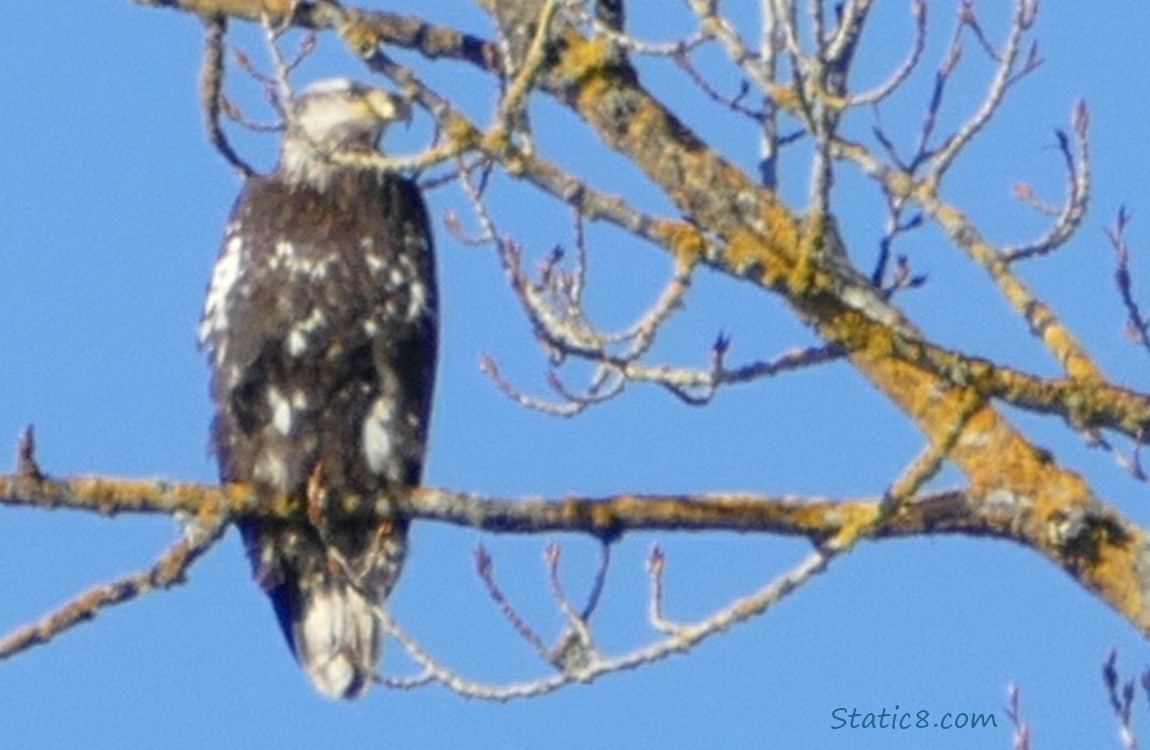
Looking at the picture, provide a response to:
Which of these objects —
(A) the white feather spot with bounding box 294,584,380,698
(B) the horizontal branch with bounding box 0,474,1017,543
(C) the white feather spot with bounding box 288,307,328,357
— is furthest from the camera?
(A) the white feather spot with bounding box 294,584,380,698

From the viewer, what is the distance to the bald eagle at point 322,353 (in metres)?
5.89

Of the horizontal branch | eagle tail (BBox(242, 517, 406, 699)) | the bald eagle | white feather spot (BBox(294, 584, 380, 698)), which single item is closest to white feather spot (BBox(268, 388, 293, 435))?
the bald eagle

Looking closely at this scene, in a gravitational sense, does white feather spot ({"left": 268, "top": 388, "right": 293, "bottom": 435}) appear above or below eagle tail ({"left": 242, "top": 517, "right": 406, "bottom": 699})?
above

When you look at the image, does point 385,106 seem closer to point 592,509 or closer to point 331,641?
point 331,641

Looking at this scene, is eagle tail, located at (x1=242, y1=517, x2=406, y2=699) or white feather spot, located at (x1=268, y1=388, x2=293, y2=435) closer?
white feather spot, located at (x1=268, y1=388, x2=293, y2=435)

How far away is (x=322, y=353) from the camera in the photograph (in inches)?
232

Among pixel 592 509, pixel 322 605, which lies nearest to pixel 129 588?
pixel 592 509

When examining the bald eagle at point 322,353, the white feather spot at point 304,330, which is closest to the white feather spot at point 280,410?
the bald eagle at point 322,353

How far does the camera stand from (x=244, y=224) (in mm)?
6121

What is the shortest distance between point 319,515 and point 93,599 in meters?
1.33

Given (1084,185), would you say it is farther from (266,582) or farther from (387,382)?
(266,582)

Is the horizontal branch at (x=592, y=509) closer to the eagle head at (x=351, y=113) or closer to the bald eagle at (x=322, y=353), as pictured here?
the bald eagle at (x=322, y=353)

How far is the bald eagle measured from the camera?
19.3 feet

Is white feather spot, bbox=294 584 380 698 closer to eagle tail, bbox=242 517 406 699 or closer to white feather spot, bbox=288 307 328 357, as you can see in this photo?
eagle tail, bbox=242 517 406 699
